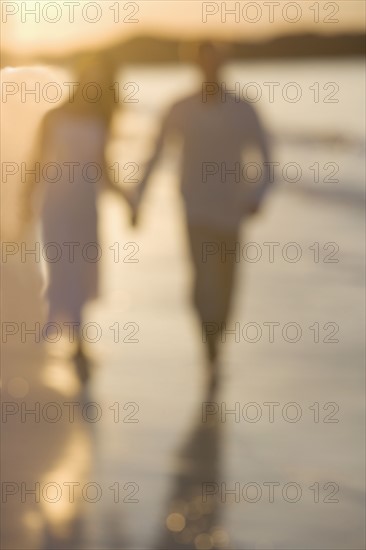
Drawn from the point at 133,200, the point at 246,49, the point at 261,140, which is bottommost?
the point at 133,200

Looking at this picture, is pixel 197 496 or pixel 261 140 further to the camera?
pixel 261 140

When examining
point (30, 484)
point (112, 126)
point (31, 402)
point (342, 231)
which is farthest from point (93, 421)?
point (342, 231)

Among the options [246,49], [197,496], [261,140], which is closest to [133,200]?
[261,140]

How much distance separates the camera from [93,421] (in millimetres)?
2719

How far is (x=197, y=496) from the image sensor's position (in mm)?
2264

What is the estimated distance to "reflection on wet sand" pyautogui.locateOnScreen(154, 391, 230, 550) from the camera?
80.4 inches

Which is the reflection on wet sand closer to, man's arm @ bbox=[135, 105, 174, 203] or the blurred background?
the blurred background

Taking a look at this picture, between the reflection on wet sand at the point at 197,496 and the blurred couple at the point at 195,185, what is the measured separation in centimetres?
41

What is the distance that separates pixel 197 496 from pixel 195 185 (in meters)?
1.05

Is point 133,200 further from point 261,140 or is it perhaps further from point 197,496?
point 197,496

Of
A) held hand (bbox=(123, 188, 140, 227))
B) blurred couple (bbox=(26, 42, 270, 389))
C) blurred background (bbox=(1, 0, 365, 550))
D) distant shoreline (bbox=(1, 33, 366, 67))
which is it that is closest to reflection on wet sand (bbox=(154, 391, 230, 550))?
blurred background (bbox=(1, 0, 365, 550))

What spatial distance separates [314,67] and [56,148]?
998 mm

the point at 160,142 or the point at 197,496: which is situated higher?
the point at 160,142

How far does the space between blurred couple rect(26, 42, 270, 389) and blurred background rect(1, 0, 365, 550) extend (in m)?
0.04
